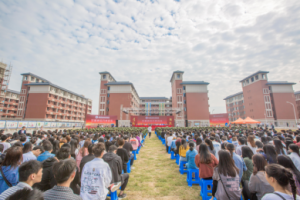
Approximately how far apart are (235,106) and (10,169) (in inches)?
3085

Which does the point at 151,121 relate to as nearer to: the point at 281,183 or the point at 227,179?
the point at 227,179

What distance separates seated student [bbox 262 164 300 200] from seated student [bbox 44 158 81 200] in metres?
2.42

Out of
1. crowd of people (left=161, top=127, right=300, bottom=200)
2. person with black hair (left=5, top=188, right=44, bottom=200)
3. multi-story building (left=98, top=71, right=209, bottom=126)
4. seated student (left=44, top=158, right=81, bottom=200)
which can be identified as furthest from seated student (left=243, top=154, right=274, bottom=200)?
multi-story building (left=98, top=71, right=209, bottom=126)

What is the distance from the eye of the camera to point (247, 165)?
3.52 metres

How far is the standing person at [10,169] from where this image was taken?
2504 mm

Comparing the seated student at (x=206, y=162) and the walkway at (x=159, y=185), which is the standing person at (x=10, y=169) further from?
the seated student at (x=206, y=162)

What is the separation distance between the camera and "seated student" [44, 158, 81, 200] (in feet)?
5.44

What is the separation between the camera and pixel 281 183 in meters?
1.67

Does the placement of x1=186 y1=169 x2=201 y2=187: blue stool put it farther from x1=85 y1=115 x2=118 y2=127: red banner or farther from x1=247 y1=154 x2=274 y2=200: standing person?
x1=85 y1=115 x2=118 y2=127: red banner

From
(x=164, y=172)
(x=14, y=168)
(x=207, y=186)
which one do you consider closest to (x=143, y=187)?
(x=164, y=172)

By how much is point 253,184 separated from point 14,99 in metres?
72.8

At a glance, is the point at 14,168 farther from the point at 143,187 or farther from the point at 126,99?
the point at 126,99

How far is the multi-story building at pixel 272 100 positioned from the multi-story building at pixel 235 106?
14.8m

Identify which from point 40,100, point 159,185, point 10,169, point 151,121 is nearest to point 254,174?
point 159,185
